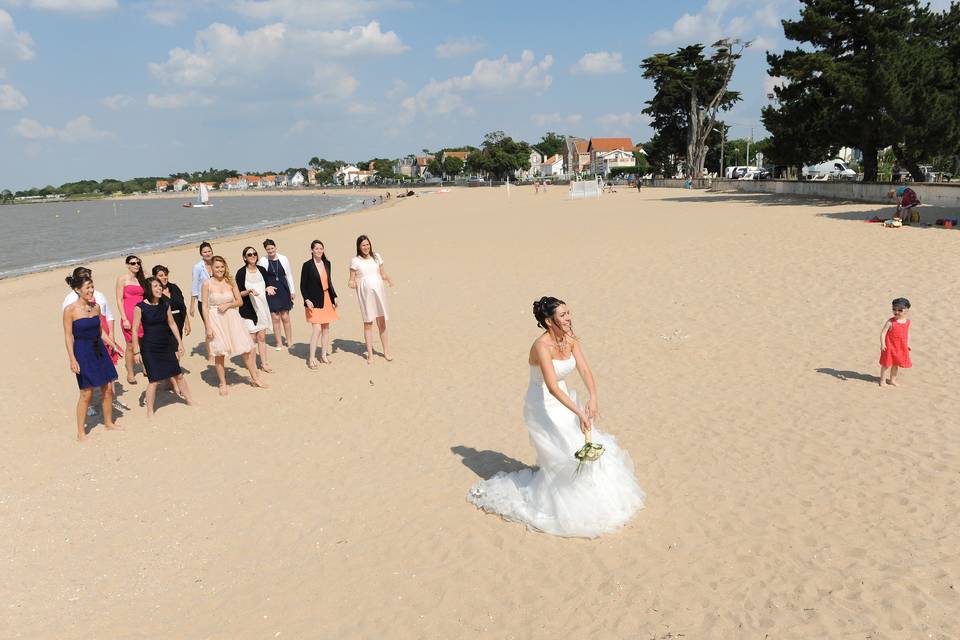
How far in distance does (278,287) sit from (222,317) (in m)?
1.57

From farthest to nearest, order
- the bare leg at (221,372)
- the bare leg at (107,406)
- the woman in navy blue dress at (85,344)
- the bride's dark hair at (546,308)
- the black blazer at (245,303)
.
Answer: the black blazer at (245,303)
the bare leg at (221,372)
the bare leg at (107,406)
the woman in navy blue dress at (85,344)
the bride's dark hair at (546,308)

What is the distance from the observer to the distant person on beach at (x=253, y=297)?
325 inches

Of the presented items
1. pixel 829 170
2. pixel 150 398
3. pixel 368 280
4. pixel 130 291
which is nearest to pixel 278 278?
pixel 368 280

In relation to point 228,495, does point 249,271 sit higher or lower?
higher

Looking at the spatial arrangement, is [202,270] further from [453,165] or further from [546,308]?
[453,165]

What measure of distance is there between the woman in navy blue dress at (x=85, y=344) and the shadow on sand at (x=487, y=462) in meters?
3.94

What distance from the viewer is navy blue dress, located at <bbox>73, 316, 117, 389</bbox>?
647 centimetres

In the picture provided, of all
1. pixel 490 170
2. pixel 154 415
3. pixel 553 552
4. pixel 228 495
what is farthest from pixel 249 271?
pixel 490 170

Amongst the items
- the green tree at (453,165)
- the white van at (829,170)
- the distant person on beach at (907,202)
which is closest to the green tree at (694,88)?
the white van at (829,170)

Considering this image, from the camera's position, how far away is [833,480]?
5.15 m

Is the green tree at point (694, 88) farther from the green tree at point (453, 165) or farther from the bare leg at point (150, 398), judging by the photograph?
the green tree at point (453, 165)

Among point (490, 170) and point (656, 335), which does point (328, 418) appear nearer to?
point (656, 335)

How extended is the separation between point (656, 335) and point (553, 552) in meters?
5.88

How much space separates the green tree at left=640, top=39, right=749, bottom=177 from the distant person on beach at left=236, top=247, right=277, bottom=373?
58889 millimetres
